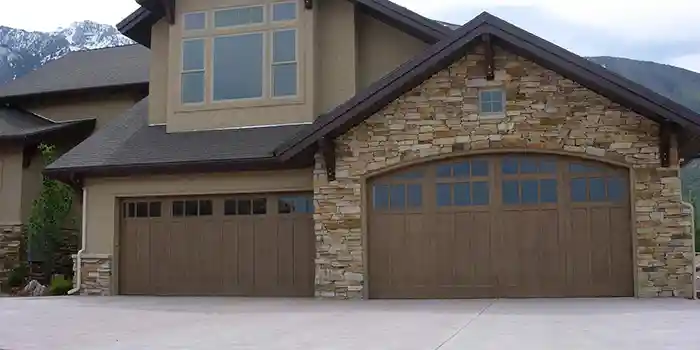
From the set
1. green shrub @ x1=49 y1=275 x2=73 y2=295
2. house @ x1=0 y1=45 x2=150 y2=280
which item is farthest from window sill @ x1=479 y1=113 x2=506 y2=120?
house @ x1=0 y1=45 x2=150 y2=280

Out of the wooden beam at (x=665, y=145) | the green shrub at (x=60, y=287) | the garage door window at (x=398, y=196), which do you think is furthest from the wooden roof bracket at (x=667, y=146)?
the green shrub at (x=60, y=287)

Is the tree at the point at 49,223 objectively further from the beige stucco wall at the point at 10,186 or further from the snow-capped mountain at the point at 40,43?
the snow-capped mountain at the point at 40,43

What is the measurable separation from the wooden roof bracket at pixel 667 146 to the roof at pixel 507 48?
0.24 meters

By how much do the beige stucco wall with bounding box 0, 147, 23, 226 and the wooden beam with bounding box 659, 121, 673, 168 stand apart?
1637 cm

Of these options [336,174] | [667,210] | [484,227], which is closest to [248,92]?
[336,174]

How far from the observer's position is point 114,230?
56.8 ft

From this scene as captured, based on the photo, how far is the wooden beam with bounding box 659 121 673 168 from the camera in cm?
1334

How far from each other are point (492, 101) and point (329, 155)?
311 cm

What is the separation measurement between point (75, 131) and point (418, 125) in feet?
40.7

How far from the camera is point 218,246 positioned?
16641mm

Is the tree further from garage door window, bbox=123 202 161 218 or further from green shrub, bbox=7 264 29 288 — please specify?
garage door window, bbox=123 202 161 218

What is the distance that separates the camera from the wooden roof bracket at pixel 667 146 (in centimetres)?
1334

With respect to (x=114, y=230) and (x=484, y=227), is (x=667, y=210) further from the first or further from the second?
(x=114, y=230)

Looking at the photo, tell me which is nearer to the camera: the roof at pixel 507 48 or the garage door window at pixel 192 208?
the roof at pixel 507 48
